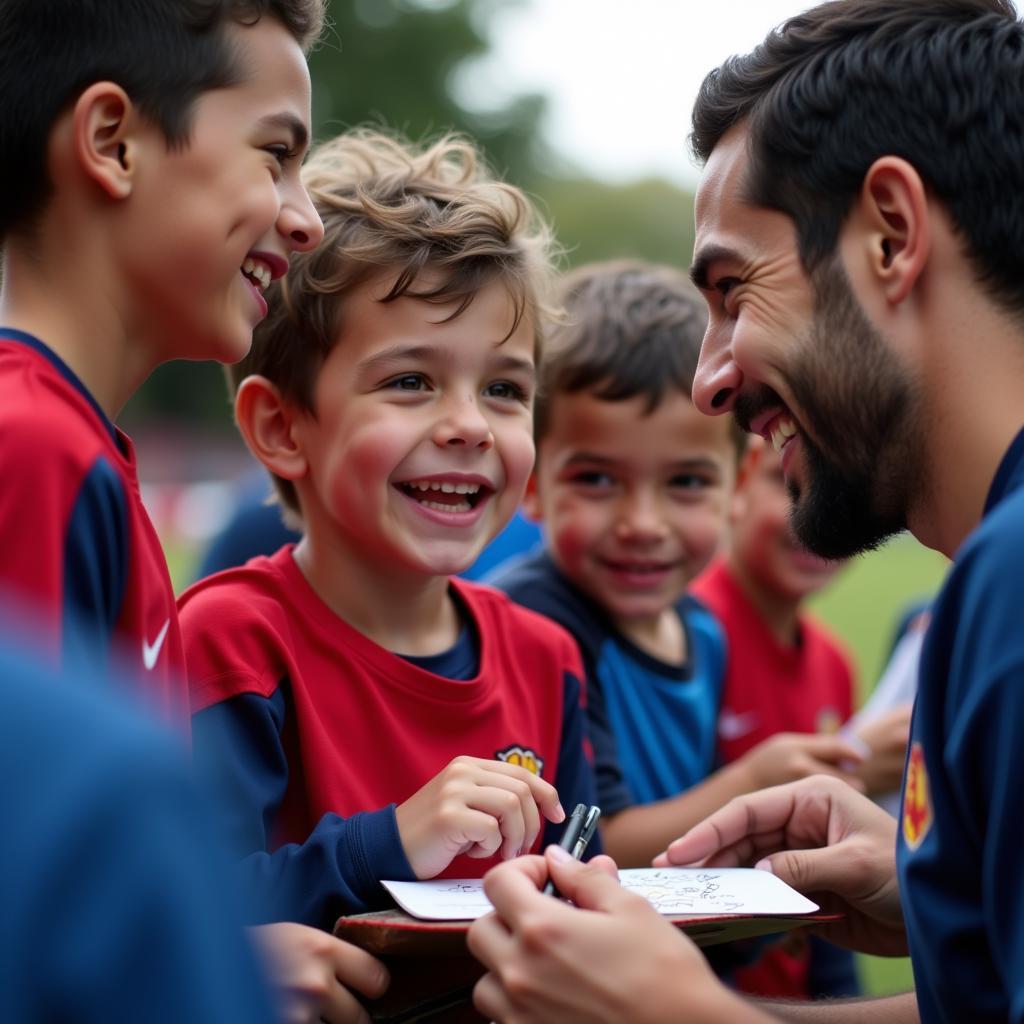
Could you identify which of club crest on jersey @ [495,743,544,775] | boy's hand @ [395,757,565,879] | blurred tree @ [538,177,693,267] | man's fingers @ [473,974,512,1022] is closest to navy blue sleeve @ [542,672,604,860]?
club crest on jersey @ [495,743,544,775]

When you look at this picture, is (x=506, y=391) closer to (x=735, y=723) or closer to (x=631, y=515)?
(x=631, y=515)

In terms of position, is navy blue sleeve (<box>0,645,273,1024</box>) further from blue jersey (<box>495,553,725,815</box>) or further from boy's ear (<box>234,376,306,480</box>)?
blue jersey (<box>495,553,725,815</box>)

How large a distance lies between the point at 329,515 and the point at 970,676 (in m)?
1.47

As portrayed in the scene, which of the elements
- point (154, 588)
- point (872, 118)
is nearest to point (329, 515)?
point (154, 588)

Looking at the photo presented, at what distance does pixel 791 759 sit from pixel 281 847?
146 centimetres

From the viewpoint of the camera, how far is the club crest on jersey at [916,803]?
186cm

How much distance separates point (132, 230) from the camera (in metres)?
2.03

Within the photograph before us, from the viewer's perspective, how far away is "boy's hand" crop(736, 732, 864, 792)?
127 inches

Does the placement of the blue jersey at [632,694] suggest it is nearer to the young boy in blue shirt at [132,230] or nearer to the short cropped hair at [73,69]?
the young boy in blue shirt at [132,230]

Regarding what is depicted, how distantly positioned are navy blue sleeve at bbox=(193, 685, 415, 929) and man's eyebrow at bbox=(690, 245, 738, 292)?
3.69 feet

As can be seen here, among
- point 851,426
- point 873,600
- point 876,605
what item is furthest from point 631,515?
point 873,600

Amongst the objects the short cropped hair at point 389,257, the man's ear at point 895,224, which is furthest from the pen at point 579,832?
the short cropped hair at point 389,257

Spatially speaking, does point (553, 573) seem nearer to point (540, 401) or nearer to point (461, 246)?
point (540, 401)

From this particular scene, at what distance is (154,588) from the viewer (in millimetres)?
1986
